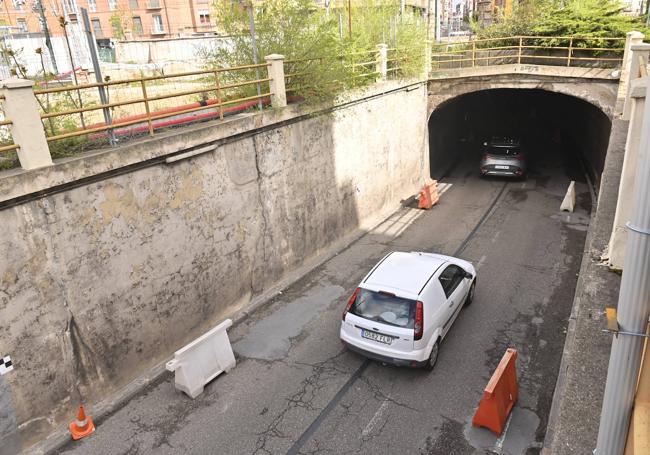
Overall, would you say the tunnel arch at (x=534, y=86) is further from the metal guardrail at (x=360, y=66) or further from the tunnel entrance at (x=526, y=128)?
the metal guardrail at (x=360, y=66)

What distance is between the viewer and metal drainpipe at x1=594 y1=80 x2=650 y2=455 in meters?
3.41

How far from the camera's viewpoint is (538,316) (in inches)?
404

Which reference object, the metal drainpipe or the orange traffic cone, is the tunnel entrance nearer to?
the metal drainpipe

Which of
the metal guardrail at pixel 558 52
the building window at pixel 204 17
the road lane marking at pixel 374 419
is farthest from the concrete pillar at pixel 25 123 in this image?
the building window at pixel 204 17

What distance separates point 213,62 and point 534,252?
33.4ft

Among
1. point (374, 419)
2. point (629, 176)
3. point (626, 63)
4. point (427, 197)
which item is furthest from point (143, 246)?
point (626, 63)

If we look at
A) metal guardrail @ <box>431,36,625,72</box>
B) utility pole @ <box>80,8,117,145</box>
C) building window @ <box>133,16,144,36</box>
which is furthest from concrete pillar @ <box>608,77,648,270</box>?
building window @ <box>133,16,144,36</box>

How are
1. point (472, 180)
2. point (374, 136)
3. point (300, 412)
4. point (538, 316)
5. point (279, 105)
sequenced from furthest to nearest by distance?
point (472, 180)
point (374, 136)
point (279, 105)
point (538, 316)
point (300, 412)

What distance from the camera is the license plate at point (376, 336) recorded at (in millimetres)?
8188

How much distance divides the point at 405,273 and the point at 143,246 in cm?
485

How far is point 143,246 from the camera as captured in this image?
28.4 ft

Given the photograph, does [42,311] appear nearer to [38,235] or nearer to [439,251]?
[38,235]

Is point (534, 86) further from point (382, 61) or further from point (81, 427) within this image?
point (81, 427)

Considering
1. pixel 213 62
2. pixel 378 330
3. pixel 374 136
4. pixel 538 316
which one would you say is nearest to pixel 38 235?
pixel 378 330
